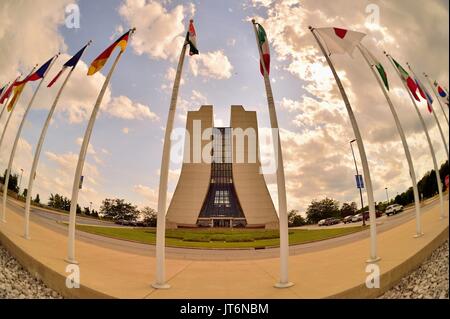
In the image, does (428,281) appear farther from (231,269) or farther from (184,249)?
(184,249)

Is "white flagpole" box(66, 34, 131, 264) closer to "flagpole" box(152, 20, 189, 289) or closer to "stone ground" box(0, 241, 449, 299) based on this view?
"stone ground" box(0, 241, 449, 299)

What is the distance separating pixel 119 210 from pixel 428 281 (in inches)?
676

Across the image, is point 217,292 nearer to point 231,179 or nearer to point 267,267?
point 267,267

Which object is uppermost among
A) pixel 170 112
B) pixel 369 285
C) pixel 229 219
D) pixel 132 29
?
pixel 132 29

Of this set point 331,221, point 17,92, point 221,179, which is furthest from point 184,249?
point 221,179

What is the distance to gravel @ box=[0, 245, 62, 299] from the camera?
163 inches

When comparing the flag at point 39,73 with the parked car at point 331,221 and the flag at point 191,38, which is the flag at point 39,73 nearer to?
the flag at point 191,38

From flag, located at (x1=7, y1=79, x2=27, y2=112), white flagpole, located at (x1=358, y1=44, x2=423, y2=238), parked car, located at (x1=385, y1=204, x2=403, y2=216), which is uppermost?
flag, located at (x1=7, y1=79, x2=27, y2=112)

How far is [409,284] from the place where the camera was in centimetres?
389

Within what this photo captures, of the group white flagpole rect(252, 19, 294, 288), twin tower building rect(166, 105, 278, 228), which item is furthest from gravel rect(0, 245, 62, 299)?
twin tower building rect(166, 105, 278, 228)

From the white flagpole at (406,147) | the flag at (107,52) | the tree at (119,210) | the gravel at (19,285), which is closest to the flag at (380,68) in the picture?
the white flagpole at (406,147)
